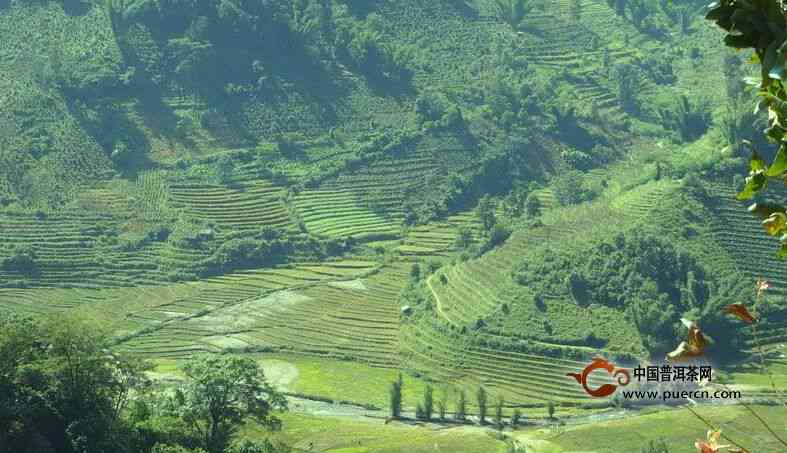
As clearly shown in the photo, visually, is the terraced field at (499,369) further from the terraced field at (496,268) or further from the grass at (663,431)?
the grass at (663,431)

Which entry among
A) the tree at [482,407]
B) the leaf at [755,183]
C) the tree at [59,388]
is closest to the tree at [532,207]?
the tree at [482,407]

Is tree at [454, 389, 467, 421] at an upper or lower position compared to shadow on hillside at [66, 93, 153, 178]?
lower

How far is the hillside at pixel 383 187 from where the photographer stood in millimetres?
44375

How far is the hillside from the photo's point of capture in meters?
44.4

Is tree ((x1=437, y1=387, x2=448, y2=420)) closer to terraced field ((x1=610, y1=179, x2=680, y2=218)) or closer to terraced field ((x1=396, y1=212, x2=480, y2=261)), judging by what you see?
terraced field ((x1=610, y1=179, x2=680, y2=218))

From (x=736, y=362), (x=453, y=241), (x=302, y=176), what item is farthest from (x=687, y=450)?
(x=302, y=176)

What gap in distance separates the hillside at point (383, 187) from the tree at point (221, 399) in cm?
713

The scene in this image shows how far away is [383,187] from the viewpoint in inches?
2458

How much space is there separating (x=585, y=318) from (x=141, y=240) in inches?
896

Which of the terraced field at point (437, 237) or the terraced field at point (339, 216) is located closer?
the terraced field at point (437, 237)

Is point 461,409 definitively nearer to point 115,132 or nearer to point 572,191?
point 572,191

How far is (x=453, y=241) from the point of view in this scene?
56938 millimetres

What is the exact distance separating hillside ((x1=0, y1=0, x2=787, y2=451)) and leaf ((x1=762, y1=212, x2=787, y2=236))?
3158cm

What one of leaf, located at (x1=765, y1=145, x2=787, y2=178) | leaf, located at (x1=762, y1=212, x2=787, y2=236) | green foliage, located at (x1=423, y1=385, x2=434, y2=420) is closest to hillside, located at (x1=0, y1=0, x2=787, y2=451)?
green foliage, located at (x1=423, y1=385, x2=434, y2=420)
